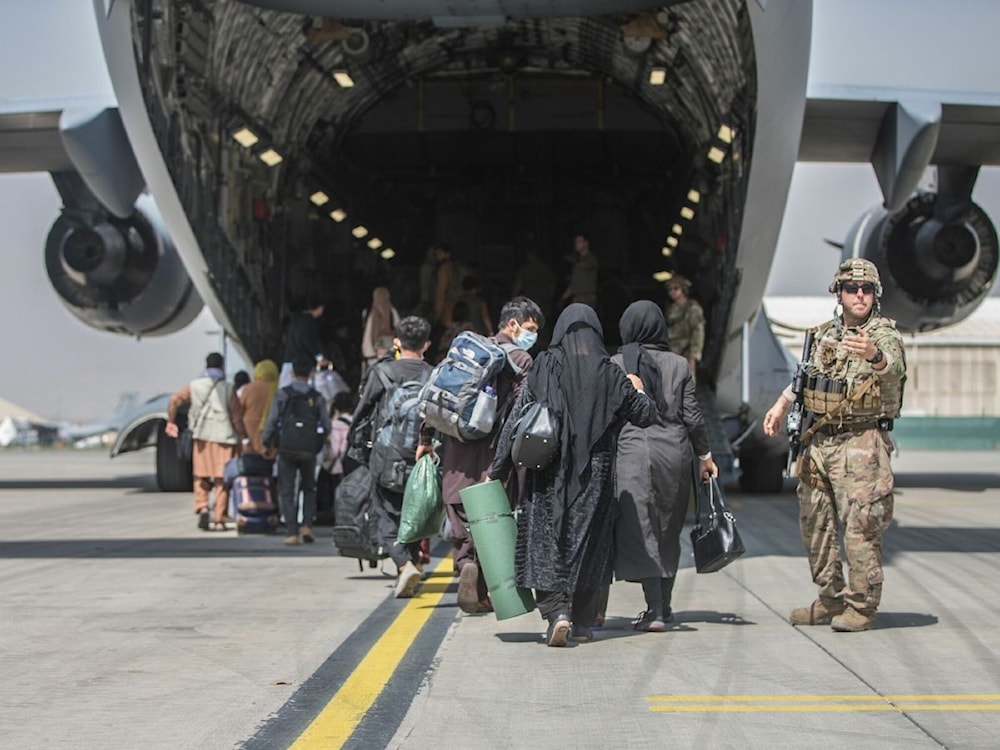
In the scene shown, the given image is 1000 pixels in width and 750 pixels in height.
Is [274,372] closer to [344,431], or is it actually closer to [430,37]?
[344,431]

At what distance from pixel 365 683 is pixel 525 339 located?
2649 millimetres

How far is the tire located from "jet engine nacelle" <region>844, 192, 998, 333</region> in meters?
8.68

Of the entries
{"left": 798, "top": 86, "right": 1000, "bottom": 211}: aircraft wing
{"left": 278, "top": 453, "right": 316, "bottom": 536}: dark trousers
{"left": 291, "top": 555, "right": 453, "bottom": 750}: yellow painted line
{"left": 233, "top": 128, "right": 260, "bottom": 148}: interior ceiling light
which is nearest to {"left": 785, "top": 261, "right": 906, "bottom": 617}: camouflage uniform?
{"left": 291, "top": 555, "right": 453, "bottom": 750}: yellow painted line

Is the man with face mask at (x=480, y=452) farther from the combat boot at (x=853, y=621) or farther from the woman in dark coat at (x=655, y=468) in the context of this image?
the combat boot at (x=853, y=621)

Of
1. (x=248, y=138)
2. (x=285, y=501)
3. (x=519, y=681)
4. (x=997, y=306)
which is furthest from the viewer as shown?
(x=997, y=306)

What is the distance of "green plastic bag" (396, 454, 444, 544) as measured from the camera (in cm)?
860

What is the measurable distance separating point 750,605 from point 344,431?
5421 millimetres

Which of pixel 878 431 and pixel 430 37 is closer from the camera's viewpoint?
pixel 878 431

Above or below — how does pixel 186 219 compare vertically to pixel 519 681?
above

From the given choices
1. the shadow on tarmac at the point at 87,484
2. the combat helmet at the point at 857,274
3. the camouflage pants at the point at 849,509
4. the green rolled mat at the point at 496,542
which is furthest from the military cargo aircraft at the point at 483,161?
the green rolled mat at the point at 496,542

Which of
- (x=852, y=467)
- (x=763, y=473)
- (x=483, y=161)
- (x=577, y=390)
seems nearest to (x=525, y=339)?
(x=577, y=390)

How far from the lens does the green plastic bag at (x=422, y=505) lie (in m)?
8.60

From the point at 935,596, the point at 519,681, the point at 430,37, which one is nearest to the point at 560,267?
the point at 430,37

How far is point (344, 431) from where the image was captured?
13.2 metres
